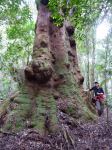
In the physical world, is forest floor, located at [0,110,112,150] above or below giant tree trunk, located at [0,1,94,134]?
below

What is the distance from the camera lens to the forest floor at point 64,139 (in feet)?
24.2

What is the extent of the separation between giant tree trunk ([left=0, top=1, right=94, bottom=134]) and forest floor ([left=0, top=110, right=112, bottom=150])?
35cm

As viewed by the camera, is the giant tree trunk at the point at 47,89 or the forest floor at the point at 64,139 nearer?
the forest floor at the point at 64,139

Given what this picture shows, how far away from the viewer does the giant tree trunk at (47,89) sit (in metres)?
8.52

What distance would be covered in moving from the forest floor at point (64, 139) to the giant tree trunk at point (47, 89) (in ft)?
1.15

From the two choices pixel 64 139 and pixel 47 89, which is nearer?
pixel 64 139

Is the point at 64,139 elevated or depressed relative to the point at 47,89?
depressed

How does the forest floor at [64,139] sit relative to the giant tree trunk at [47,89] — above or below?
below

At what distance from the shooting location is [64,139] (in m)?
7.76

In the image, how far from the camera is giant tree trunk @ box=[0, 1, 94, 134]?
8516 mm

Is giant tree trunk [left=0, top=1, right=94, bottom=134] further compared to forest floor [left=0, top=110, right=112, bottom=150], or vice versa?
giant tree trunk [left=0, top=1, right=94, bottom=134]

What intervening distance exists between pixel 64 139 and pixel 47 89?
7.56 ft

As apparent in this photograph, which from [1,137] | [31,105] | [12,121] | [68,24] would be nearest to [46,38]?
[68,24]

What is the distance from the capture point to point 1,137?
311 inches
